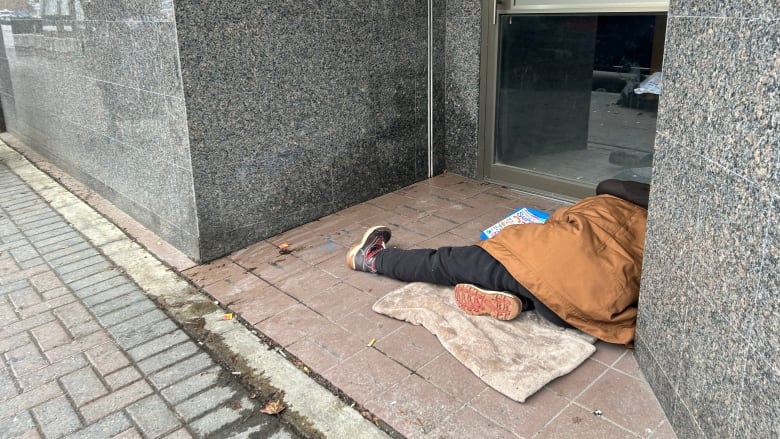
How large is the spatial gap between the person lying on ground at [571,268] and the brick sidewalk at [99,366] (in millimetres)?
1248


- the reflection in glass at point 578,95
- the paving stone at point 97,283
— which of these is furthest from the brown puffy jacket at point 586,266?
the paving stone at point 97,283

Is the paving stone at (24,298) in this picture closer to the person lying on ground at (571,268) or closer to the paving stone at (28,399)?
the paving stone at (28,399)

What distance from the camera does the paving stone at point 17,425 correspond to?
2588mm

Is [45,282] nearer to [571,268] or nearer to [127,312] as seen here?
[127,312]

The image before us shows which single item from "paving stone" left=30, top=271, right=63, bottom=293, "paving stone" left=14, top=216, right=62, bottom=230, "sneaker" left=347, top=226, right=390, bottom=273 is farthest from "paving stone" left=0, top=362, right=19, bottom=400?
"paving stone" left=14, top=216, right=62, bottom=230

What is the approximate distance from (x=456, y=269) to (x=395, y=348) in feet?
1.89

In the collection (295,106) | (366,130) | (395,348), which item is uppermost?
(295,106)

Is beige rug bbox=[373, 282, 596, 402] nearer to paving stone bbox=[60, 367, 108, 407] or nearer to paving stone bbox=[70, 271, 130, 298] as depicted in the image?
paving stone bbox=[60, 367, 108, 407]

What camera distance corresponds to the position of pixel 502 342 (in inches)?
117

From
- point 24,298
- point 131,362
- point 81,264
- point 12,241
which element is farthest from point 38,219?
point 131,362

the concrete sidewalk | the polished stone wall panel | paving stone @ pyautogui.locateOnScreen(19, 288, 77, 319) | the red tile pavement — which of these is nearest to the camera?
the polished stone wall panel

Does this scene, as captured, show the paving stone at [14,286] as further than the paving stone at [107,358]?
Yes

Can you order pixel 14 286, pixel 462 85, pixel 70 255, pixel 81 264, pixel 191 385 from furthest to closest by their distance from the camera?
1. pixel 462 85
2. pixel 70 255
3. pixel 81 264
4. pixel 14 286
5. pixel 191 385

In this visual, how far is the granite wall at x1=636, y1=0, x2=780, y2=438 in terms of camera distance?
1.72 m
